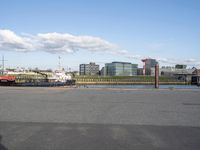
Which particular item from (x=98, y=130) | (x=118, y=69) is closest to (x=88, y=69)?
(x=118, y=69)

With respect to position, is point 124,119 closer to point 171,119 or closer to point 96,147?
point 171,119

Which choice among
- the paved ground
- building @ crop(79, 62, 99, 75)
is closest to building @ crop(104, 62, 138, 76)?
building @ crop(79, 62, 99, 75)

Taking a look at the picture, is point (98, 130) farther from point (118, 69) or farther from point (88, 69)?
point (88, 69)

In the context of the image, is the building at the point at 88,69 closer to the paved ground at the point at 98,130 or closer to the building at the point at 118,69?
the building at the point at 118,69

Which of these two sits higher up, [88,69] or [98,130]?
[88,69]

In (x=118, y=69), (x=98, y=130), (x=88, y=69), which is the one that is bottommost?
(x=98, y=130)

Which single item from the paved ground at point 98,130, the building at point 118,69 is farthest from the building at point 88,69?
the paved ground at point 98,130

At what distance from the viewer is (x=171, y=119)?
9195 millimetres

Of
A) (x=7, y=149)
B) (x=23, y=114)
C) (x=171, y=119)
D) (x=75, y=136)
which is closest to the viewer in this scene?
(x=7, y=149)

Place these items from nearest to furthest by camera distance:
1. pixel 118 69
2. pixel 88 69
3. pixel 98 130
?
pixel 98 130 < pixel 118 69 < pixel 88 69

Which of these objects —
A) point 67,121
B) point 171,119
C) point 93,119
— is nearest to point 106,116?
point 93,119

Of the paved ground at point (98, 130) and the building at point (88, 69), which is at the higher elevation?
the building at point (88, 69)

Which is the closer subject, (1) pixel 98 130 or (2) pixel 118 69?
(1) pixel 98 130

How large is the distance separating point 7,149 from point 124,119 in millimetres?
4658
